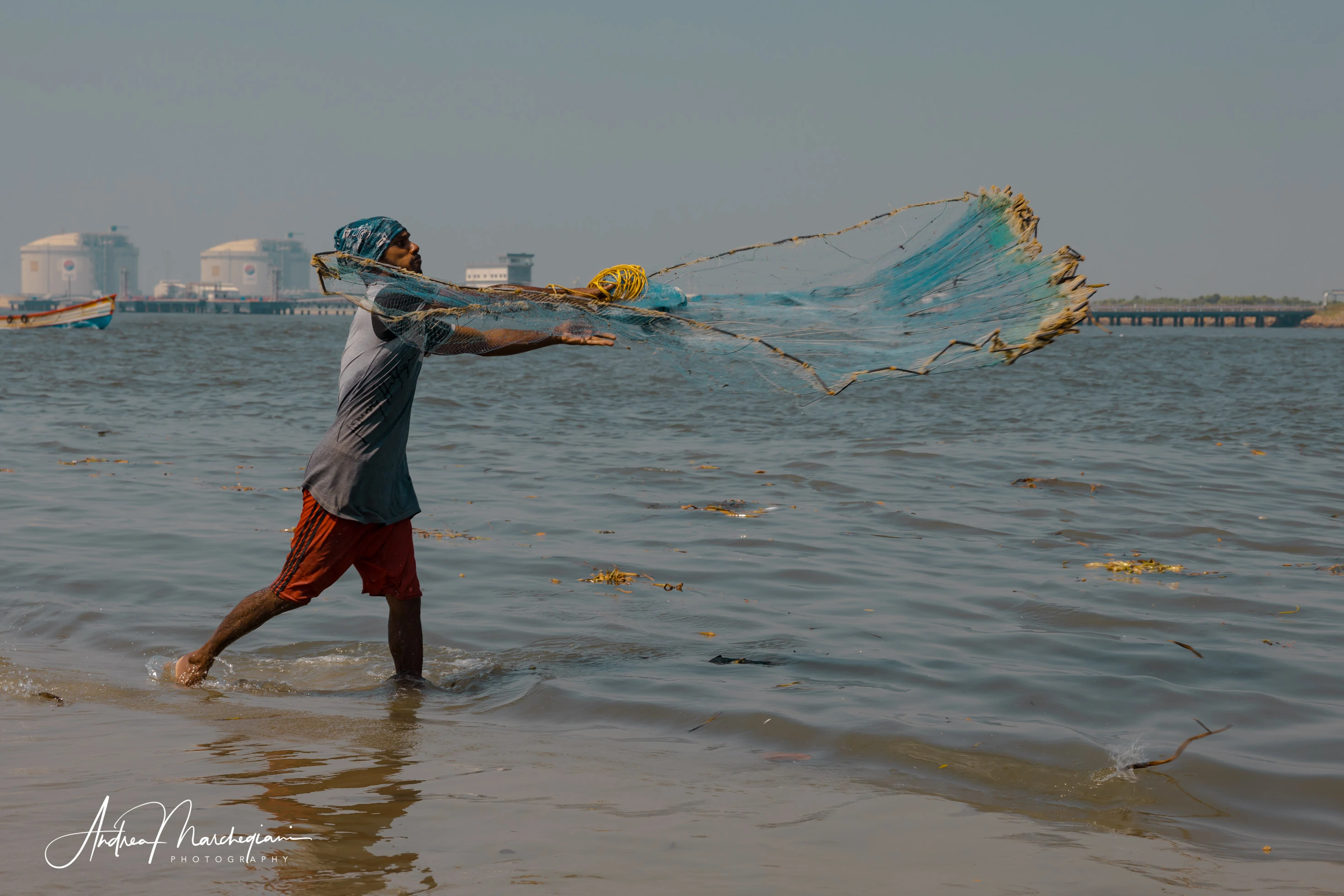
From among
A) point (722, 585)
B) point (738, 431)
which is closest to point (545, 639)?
point (722, 585)

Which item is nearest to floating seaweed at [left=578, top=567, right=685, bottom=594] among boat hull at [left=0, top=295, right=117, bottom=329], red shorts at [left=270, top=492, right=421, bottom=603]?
red shorts at [left=270, top=492, right=421, bottom=603]

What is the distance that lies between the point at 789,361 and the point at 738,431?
35.9 feet

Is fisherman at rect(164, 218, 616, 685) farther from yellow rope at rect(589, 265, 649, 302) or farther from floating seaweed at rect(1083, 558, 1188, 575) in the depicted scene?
floating seaweed at rect(1083, 558, 1188, 575)

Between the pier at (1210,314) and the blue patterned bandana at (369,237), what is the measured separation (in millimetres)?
134120

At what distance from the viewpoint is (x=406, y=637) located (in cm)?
511

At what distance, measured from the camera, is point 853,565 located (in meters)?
7.65

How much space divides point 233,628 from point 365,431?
3.65ft

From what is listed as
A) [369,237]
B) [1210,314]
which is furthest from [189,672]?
[1210,314]

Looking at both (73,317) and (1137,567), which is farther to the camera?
(73,317)

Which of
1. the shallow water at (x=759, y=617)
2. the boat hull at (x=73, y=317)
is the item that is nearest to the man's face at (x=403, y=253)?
the shallow water at (x=759, y=617)

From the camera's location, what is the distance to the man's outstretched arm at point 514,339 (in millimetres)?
4637

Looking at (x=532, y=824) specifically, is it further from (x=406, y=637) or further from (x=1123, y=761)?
(x=1123, y=761)

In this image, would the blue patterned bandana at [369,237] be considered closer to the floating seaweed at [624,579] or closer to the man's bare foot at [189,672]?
the man's bare foot at [189,672]

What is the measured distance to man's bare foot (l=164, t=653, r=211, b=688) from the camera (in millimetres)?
5020
